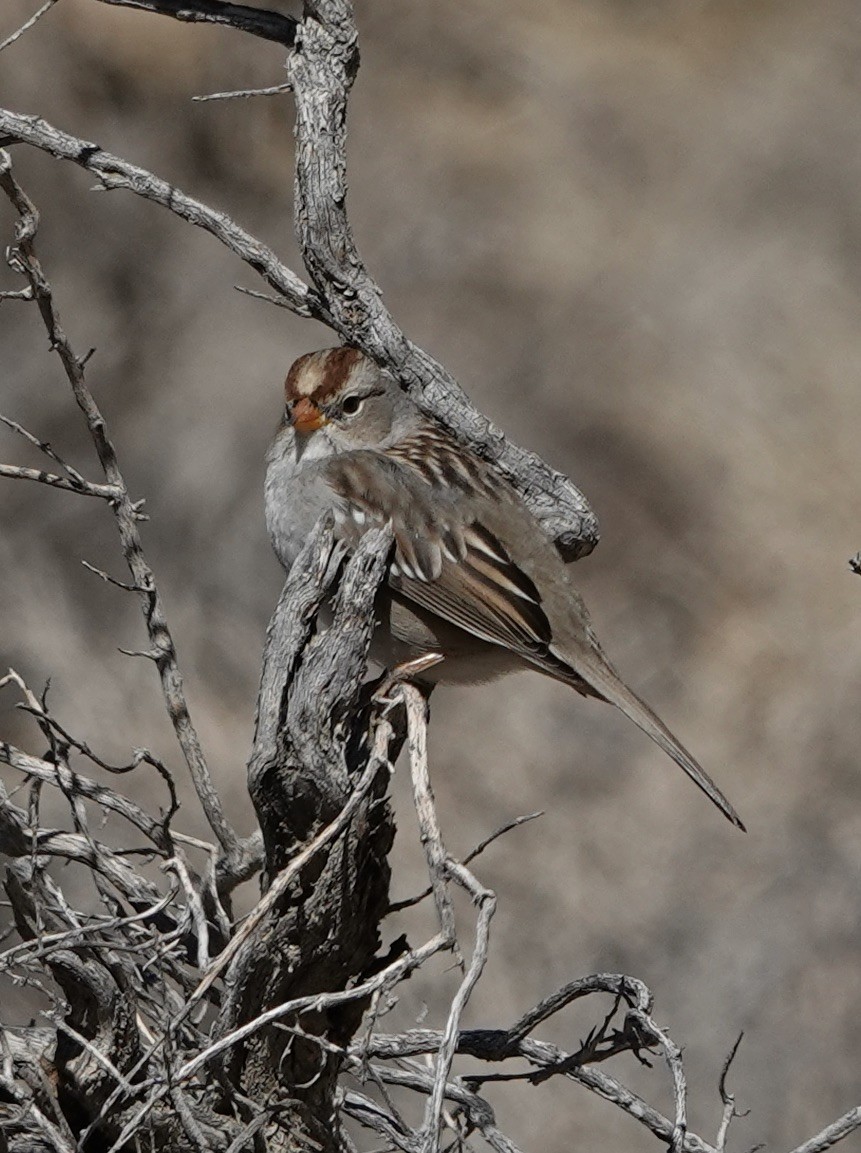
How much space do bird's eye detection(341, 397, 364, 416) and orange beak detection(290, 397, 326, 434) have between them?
48mm

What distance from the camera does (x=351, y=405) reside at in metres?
3.34

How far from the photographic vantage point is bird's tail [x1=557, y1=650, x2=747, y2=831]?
10.0 feet

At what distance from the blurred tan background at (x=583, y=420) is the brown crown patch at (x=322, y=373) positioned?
5.24 ft

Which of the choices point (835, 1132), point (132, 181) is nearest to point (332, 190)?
point (132, 181)

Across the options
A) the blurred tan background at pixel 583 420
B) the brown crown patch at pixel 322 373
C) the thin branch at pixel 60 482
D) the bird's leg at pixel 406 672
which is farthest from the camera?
the blurred tan background at pixel 583 420

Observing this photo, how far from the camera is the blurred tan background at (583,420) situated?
4.87 metres

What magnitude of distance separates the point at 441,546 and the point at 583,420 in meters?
1.98

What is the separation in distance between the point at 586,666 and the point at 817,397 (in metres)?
2.38

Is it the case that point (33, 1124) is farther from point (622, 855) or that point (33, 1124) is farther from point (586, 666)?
point (622, 855)

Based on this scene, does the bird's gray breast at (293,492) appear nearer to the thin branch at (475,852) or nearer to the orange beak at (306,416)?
the orange beak at (306,416)

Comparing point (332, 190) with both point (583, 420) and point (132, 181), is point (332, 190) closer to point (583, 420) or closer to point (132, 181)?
point (132, 181)

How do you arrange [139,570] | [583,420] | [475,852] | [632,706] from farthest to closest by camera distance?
[583,420] < [632,706] < [139,570] < [475,852]

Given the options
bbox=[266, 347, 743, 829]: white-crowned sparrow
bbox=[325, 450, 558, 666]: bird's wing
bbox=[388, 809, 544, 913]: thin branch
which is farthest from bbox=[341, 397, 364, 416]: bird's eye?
bbox=[388, 809, 544, 913]: thin branch

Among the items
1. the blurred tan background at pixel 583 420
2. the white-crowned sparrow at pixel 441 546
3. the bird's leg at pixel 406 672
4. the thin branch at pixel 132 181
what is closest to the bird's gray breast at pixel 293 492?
the white-crowned sparrow at pixel 441 546
